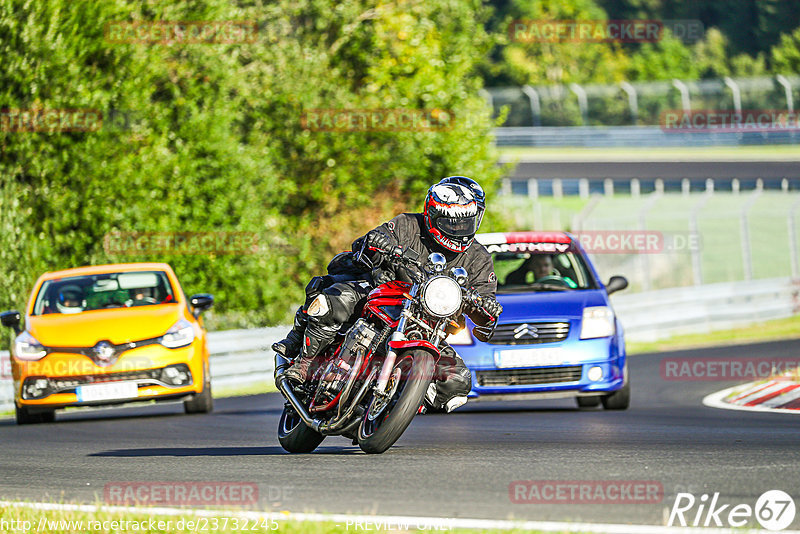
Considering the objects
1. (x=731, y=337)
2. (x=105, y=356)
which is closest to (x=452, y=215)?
(x=105, y=356)

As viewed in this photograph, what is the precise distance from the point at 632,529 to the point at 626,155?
5687 cm

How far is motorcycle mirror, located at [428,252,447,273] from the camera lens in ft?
27.5

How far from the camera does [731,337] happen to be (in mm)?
25812

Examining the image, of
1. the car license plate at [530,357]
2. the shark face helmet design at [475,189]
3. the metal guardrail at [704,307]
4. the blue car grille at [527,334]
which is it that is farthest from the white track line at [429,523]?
the metal guardrail at [704,307]

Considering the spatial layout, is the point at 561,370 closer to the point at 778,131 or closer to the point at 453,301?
the point at 453,301

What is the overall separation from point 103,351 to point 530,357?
433 cm

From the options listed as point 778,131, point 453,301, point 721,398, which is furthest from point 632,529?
point 778,131

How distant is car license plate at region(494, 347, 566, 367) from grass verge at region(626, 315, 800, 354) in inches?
442

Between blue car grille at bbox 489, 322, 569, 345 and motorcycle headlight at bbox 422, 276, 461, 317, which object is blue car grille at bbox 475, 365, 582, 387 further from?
motorcycle headlight at bbox 422, 276, 461, 317

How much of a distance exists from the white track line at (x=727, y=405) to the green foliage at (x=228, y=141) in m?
11.6

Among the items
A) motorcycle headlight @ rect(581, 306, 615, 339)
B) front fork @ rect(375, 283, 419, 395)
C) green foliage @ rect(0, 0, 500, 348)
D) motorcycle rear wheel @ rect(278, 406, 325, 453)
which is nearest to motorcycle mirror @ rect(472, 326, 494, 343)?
front fork @ rect(375, 283, 419, 395)

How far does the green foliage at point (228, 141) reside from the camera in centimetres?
2296

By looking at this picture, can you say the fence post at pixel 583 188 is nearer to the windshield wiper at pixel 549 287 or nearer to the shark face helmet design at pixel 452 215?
the windshield wiper at pixel 549 287

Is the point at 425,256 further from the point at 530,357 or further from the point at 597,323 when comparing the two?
the point at 597,323
